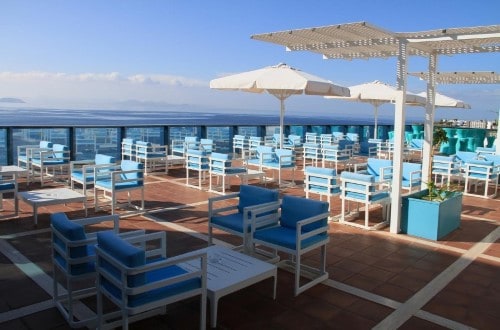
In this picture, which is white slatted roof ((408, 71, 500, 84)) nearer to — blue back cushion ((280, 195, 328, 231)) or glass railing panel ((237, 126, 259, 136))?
glass railing panel ((237, 126, 259, 136))

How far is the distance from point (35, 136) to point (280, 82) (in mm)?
6257

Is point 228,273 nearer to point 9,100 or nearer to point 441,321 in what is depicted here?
point 441,321

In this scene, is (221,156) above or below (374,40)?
below

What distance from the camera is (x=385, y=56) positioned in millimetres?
7129

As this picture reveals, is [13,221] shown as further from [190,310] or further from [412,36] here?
[412,36]

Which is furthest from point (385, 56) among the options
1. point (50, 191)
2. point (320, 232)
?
point (50, 191)

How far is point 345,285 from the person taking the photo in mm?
4113

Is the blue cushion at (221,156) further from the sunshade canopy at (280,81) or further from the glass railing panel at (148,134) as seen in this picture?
the glass railing panel at (148,134)

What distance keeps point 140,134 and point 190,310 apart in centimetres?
926

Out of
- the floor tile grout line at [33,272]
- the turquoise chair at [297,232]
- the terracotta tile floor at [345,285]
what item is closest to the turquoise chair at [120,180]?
the terracotta tile floor at [345,285]

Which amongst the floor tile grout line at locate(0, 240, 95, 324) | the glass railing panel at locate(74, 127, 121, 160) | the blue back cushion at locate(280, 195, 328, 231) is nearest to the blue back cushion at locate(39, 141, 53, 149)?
the glass railing panel at locate(74, 127, 121, 160)

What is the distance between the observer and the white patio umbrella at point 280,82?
706cm

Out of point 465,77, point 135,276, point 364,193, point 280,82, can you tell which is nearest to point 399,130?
point 364,193

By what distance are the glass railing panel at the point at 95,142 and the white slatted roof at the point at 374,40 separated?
601 cm
